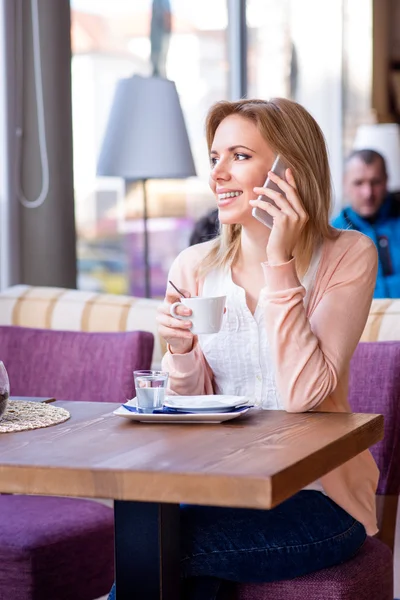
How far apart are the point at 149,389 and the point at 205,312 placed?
160 mm

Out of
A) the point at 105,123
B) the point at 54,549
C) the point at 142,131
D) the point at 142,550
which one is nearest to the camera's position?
the point at 142,550

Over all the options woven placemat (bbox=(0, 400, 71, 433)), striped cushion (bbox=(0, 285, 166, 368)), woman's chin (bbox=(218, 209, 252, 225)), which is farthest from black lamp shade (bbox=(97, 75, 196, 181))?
woven placemat (bbox=(0, 400, 71, 433))

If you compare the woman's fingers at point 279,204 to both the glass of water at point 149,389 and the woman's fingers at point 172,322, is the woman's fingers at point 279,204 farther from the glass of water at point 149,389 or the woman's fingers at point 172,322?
the glass of water at point 149,389

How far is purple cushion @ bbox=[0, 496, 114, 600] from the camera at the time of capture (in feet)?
7.39

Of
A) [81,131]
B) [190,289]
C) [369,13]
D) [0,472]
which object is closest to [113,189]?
[81,131]

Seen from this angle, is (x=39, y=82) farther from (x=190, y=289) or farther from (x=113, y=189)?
(x=190, y=289)

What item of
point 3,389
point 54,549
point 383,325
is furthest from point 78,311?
point 3,389

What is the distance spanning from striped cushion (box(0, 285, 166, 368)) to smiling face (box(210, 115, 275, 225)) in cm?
95

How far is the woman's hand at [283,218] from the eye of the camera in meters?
2.02

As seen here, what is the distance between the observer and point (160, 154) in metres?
3.83

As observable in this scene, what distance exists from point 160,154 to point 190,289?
1640mm

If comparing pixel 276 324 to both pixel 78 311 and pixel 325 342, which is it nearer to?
pixel 325 342

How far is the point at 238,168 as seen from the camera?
2.15 metres

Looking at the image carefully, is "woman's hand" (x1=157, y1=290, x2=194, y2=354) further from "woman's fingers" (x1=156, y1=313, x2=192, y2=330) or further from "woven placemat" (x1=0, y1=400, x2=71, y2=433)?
"woven placemat" (x1=0, y1=400, x2=71, y2=433)
